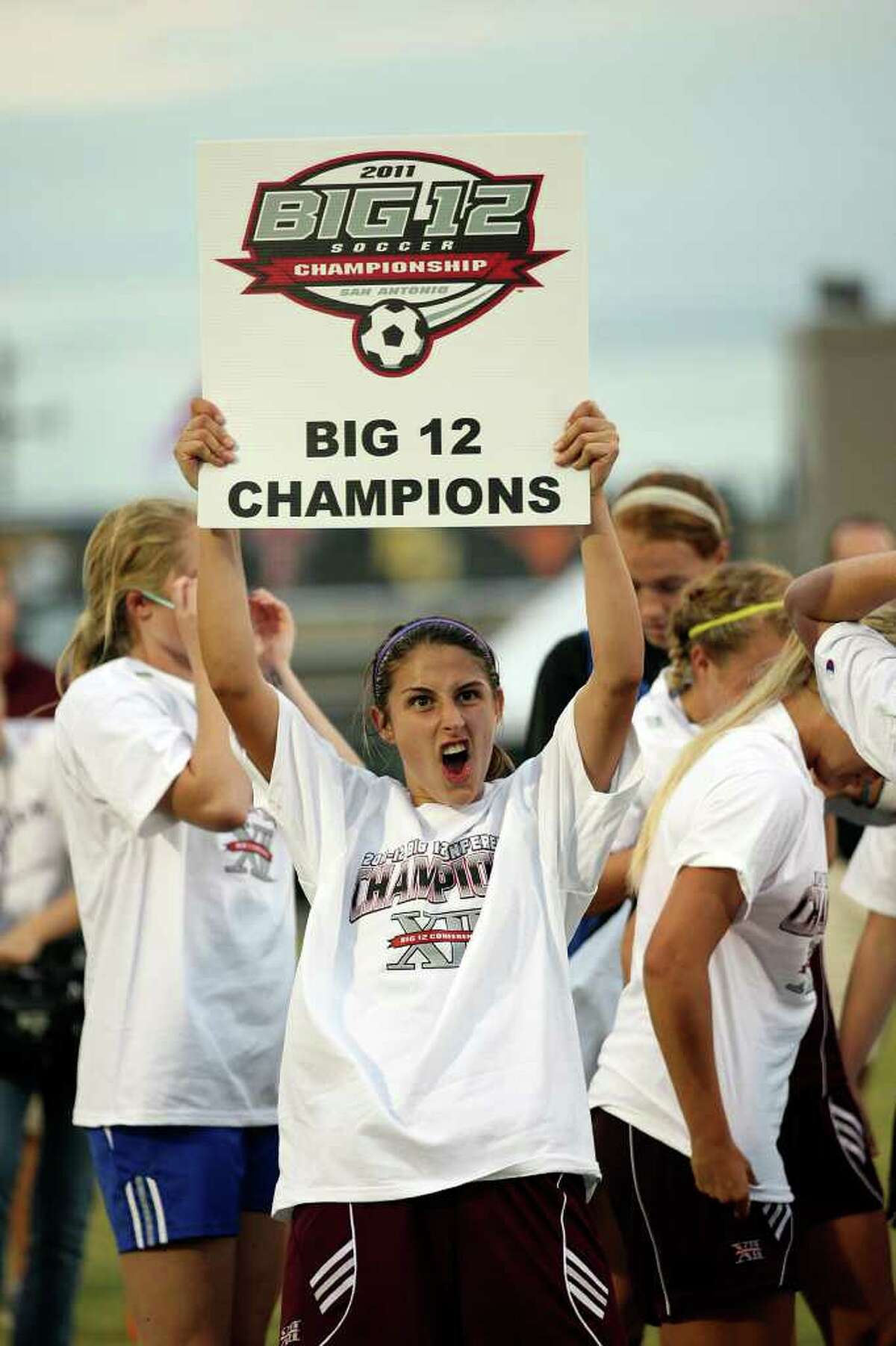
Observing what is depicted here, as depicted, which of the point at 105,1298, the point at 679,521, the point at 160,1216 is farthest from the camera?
the point at 105,1298

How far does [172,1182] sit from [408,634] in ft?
3.70

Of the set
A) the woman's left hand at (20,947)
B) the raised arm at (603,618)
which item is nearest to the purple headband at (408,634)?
the raised arm at (603,618)

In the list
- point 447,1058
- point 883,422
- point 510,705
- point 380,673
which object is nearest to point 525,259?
point 380,673

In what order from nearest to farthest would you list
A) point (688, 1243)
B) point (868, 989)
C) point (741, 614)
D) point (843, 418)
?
point (688, 1243) < point (741, 614) < point (868, 989) < point (843, 418)

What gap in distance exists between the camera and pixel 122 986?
3783mm

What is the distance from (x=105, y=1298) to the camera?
20.5ft

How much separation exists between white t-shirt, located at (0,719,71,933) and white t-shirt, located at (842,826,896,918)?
2013 millimetres

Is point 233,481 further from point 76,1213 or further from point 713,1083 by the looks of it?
point 76,1213

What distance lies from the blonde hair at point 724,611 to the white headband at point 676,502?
1.76ft

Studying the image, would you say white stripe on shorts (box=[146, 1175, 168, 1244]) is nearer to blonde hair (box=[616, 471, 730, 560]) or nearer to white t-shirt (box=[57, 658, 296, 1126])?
white t-shirt (box=[57, 658, 296, 1126])

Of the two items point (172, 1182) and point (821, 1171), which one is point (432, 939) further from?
point (821, 1171)

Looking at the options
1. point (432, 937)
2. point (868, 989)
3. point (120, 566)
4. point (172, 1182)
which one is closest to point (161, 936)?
point (172, 1182)

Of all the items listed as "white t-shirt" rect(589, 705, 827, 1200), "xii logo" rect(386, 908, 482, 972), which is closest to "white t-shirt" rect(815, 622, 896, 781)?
"white t-shirt" rect(589, 705, 827, 1200)

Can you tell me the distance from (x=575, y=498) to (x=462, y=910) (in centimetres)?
66
